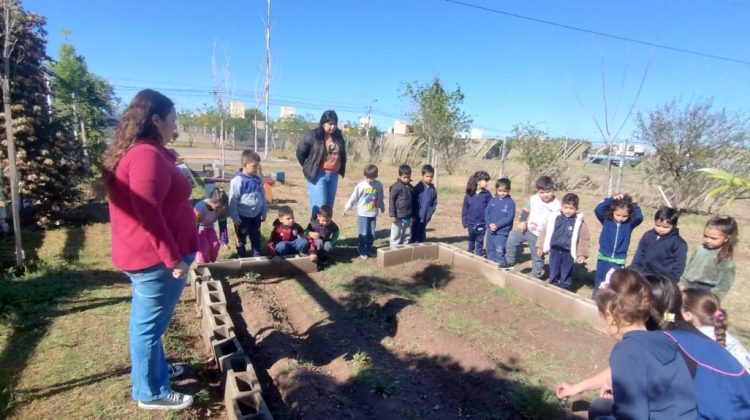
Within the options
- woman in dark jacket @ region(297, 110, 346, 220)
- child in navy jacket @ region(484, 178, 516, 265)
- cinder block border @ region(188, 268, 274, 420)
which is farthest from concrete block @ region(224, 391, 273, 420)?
child in navy jacket @ region(484, 178, 516, 265)

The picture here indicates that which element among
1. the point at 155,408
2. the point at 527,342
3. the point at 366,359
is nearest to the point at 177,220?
the point at 155,408

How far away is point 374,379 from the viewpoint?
129 inches

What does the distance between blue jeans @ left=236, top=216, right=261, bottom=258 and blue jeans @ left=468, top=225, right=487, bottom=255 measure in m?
3.29

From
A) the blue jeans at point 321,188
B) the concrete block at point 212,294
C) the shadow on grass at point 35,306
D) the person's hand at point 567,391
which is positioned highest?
the blue jeans at point 321,188

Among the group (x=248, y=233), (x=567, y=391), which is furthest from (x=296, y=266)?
(x=567, y=391)

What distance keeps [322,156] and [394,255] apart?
1.73 m

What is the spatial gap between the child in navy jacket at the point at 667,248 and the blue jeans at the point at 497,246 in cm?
218

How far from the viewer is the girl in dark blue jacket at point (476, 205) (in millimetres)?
6613

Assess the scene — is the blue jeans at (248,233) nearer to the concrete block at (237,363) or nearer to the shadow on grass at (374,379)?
the shadow on grass at (374,379)

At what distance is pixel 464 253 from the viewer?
20.4 ft

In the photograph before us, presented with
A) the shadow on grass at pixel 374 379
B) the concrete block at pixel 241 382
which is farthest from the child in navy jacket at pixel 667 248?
the concrete block at pixel 241 382

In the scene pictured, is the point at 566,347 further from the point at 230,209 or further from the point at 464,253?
the point at 230,209

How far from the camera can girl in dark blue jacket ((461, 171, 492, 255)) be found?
21.7 feet

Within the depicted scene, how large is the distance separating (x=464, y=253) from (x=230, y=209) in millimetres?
3297
